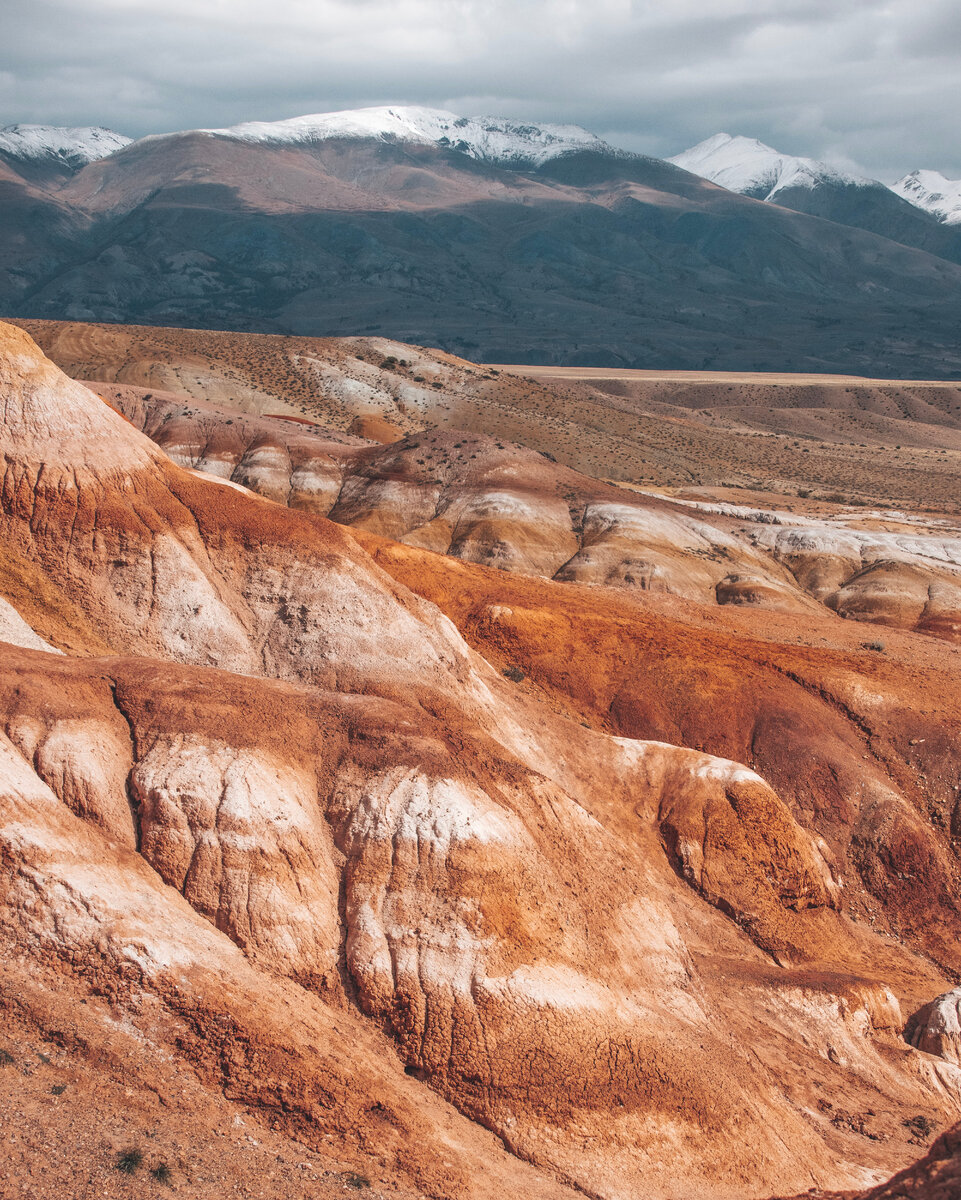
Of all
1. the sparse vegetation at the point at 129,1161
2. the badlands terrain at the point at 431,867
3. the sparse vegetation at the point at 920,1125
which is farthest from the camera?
the sparse vegetation at the point at 920,1125

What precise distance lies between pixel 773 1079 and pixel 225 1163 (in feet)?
43.9

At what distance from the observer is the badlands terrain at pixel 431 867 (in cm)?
1677

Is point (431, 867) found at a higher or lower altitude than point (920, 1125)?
higher

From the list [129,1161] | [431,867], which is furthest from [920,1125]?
[129,1161]

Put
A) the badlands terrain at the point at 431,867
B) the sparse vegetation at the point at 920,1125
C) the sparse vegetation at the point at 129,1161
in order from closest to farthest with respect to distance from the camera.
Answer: the sparse vegetation at the point at 129,1161 < the badlands terrain at the point at 431,867 < the sparse vegetation at the point at 920,1125

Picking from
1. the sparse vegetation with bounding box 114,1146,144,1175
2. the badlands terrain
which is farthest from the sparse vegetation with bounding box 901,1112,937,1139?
the sparse vegetation with bounding box 114,1146,144,1175

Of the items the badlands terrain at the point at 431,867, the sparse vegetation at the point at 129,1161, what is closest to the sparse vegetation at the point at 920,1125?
the badlands terrain at the point at 431,867

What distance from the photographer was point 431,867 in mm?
20266

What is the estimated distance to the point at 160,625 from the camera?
29.9m

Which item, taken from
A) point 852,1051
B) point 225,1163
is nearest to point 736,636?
point 852,1051

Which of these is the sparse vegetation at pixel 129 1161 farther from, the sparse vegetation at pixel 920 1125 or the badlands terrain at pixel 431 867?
the sparse vegetation at pixel 920 1125

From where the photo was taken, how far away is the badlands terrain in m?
16.8

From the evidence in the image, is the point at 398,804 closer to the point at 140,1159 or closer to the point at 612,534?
the point at 140,1159

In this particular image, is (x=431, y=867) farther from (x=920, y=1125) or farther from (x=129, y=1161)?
(x=920, y=1125)
